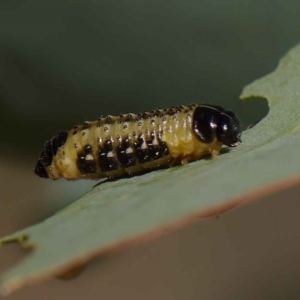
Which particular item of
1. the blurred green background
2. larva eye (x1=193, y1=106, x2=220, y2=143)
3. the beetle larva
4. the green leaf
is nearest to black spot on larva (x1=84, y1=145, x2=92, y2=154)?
the beetle larva

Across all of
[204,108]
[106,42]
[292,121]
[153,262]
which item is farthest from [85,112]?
[153,262]

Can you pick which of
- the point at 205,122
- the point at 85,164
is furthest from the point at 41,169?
the point at 205,122

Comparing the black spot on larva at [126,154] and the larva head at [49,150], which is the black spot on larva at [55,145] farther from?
the black spot on larva at [126,154]

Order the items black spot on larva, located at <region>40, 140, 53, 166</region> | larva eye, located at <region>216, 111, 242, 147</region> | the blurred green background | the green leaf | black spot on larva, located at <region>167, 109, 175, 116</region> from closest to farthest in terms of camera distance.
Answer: the green leaf, larva eye, located at <region>216, 111, 242, 147</region>, black spot on larva, located at <region>167, 109, 175, 116</region>, black spot on larva, located at <region>40, 140, 53, 166</region>, the blurred green background

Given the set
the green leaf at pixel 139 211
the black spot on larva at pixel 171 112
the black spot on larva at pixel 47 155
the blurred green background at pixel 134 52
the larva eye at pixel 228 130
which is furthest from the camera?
the blurred green background at pixel 134 52

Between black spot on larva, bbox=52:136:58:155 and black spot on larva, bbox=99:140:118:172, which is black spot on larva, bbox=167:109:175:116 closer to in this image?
black spot on larva, bbox=99:140:118:172

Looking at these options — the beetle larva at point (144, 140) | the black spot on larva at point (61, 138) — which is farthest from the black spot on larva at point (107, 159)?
the black spot on larva at point (61, 138)
